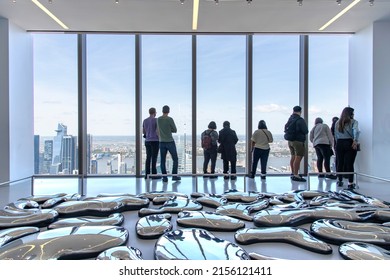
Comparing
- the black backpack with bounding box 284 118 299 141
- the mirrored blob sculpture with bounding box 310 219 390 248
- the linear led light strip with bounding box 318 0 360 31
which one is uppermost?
the linear led light strip with bounding box 318 0 360 31

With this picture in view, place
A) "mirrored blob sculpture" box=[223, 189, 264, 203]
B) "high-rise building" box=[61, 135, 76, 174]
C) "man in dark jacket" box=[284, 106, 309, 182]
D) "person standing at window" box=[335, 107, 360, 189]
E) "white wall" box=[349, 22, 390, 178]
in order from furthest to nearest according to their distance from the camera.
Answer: "high-rise building" box=[61, 135, 76, 174]
"white wall" box=[349, 22, 390, 178]
"man in dark jacket" box=[284, 106, 309, 182]
"person standing at window" box=[335, 107, 360, 189]
"mirrored blob sculpture" box=[223, 189, 264, 203]

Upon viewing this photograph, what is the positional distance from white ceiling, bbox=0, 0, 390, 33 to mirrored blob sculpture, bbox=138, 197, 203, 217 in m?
3.96

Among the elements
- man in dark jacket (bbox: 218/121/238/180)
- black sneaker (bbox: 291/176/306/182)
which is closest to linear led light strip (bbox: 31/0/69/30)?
man in dark jacket (bbox: 218/121/238/180)

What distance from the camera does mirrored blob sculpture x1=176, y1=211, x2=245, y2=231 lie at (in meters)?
1.60

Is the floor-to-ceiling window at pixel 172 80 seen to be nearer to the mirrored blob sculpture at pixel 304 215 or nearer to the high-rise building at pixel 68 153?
the high-rise building at pixel 68 153

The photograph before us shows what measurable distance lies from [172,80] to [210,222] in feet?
17.9

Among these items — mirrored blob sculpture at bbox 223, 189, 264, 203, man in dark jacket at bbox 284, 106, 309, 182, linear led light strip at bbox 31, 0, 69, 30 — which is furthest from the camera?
man in dark jacket at bbox 284, 106, 309, 182

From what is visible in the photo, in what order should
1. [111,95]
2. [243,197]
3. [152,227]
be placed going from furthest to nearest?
[111,95] → [243,197] → [152,227]

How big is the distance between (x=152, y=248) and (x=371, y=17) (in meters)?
6.24

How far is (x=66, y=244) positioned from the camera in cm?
132

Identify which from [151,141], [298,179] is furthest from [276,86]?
[151,141]

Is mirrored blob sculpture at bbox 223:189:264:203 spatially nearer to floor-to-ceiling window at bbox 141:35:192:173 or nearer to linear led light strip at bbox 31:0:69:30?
floor-to-ceiling window at bbox 141:35:192:173

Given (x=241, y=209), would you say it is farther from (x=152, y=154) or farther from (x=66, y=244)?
(x=152, y=154)

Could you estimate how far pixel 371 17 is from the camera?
5.48m
